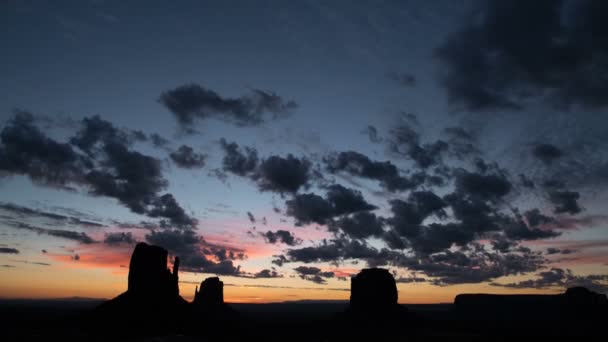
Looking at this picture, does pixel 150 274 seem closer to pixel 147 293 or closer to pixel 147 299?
pixel 147 293

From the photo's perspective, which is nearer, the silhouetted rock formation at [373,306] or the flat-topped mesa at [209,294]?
the silhouetted rock formation at [373,306]

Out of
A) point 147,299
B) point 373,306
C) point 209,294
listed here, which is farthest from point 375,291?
point 147,299

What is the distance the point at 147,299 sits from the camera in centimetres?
10700

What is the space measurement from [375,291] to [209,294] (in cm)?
7340

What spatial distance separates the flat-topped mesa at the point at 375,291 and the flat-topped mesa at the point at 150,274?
326 feet

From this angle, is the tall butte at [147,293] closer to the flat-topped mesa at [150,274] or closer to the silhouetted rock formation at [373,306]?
the flat-topped mesa at [150,274]

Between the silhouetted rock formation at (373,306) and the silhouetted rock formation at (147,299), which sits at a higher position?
the silhouetted rock formation at (147,299)

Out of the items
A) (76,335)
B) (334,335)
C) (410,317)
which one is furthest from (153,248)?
(410,317)

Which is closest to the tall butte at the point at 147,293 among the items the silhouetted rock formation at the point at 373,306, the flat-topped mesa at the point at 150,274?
the flat-topped mesa at the point at 150,274

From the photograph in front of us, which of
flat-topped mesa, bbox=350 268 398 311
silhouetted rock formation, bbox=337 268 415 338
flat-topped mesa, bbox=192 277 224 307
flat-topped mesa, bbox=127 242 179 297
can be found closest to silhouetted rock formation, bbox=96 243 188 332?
flat-topped mesa, bbox=127 242 179 297

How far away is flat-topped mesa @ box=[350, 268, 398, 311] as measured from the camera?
187 meters

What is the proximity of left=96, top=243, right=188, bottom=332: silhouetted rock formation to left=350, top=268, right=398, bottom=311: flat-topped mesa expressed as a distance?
9736 centimetres

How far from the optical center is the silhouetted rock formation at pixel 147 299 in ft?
320

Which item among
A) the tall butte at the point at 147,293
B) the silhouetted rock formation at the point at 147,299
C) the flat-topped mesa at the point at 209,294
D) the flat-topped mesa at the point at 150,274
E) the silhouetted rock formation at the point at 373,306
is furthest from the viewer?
the flat-topped mesa at the point at 209,294
